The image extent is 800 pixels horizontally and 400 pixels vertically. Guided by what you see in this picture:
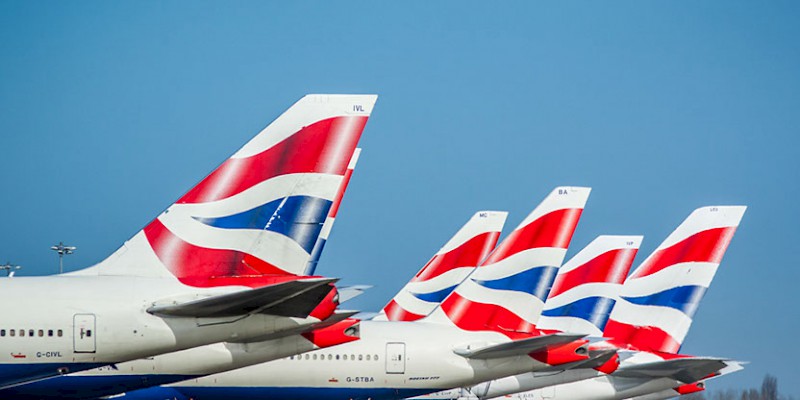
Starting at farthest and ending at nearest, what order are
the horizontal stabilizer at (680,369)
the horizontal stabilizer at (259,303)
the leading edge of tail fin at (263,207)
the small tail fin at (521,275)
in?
the horizontal stabilizer at (680,369), the small tail fin at (521,275), the leading edge of tail fin at (263,207), the horizontal stabilizer at (259,303)

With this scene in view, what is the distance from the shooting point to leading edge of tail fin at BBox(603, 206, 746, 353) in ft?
135

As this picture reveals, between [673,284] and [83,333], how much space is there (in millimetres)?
24708

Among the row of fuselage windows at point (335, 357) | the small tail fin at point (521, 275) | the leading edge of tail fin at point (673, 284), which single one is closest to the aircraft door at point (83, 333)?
the row of fuselage windows at point (335, 357)

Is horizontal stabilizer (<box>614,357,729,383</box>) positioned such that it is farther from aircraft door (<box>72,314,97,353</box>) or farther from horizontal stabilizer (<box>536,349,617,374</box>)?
aircraft door (<box>72,314,97,353</box>)

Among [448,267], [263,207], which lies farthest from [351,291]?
[263,207]

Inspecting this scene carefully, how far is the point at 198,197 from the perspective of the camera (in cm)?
2342

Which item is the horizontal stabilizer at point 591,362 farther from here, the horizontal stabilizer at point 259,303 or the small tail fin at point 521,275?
the horizontal stabilizer at point 259,303

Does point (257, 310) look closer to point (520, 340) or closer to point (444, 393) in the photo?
point (520, 340)

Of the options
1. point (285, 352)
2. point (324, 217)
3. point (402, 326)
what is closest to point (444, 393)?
point (402, 326)

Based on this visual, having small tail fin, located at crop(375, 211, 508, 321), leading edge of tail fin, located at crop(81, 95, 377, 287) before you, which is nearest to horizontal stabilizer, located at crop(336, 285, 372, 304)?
small tail fin, located at crop(375, 211, 508, 321)

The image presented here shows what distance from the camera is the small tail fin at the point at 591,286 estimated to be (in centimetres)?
4131

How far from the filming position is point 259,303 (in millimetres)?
21703

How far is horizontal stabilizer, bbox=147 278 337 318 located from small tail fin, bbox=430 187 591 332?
11.5 meters

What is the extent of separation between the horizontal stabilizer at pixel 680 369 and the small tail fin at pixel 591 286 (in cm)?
260
